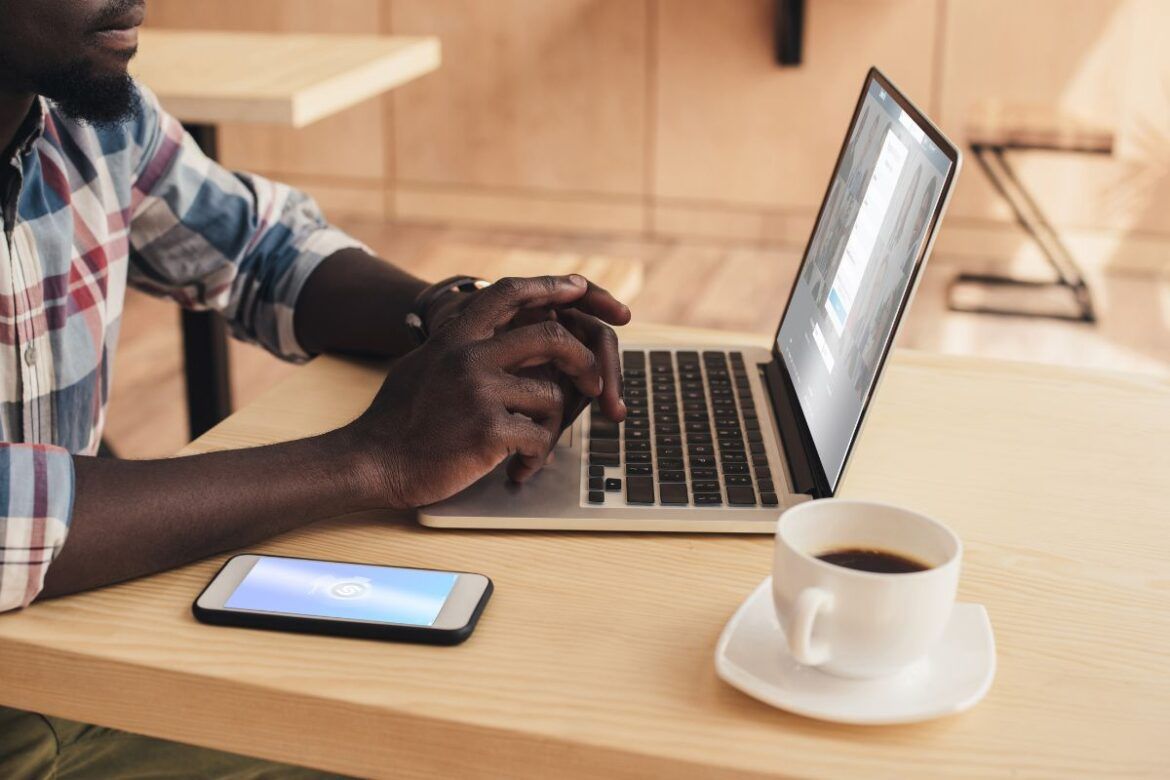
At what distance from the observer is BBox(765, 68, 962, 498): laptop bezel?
719mm

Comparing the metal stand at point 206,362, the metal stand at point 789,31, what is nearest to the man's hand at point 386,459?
the metal stand at point 206,362

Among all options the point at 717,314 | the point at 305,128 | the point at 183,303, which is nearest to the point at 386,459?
the point at 183,303

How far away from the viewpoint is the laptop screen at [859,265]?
76 centimetres

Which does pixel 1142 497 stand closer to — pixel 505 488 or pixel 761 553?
pixel 761 553

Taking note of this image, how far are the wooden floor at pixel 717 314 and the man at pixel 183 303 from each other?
1.11m

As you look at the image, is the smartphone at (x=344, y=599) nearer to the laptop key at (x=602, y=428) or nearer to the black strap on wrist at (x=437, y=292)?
the laptop key at (x=602, y=428)

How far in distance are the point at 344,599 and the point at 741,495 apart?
0.27 m

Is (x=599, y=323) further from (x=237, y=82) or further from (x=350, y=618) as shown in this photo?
(x=237, y=82)

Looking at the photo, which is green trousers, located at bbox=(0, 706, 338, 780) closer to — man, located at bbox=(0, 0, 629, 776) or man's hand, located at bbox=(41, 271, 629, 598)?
man, located at bbox=(0, 0, 629, 776)

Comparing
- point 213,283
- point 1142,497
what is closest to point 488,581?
point 1142,497

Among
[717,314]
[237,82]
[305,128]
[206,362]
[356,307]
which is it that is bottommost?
[717,314]

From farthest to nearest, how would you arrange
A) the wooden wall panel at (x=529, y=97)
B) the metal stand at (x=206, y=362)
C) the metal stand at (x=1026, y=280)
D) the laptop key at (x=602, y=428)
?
1. the wooden wall panel at (x=529, y=97)
2. the metal stand at (x=1026, y=280)
3. the metal stand at (x=206, y=362)
4. the laptop key at (x=602, y=428)

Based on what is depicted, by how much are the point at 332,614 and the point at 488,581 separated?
3.5 inches

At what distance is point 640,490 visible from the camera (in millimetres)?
828
